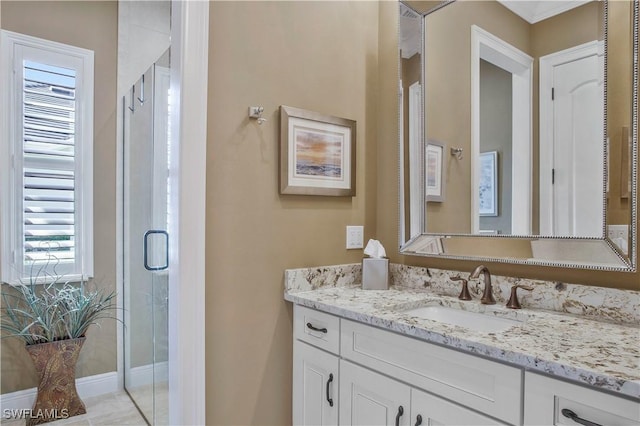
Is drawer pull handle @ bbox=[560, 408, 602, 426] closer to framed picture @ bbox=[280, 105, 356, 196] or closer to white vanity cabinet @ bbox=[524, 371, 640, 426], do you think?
white vanity cabinet @ bbox=[524, 371, 640, 426]

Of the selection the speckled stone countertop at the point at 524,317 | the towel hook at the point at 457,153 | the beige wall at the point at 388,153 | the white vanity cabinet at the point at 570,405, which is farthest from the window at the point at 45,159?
the white vanity cabinet at the point at 570,405

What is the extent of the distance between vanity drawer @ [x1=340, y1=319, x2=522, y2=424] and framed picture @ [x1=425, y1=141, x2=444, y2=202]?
2.44ft

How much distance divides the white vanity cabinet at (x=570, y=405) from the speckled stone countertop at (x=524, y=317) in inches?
1.1

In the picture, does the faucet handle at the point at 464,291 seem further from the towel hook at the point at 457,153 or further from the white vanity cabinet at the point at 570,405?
the white vanity cabinet at the point at 570,405

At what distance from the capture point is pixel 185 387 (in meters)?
1.49

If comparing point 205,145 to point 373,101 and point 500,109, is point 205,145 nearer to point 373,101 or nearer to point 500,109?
point 373,101

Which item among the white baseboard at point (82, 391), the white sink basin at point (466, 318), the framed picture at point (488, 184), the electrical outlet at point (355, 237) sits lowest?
the white baseboard at point (82, 391)

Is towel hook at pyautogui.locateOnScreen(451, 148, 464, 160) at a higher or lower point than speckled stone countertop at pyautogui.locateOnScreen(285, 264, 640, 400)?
higher

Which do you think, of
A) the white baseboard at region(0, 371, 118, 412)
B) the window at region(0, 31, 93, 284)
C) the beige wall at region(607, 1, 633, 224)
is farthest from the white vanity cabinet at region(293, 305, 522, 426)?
the window at region(0, 31, 93, 284)

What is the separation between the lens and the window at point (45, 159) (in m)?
2.43

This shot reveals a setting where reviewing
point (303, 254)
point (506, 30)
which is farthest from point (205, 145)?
point (506, 30)

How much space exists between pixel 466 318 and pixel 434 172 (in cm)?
66

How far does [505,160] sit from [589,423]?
988 mm

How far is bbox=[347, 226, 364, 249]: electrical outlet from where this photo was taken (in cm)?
201
